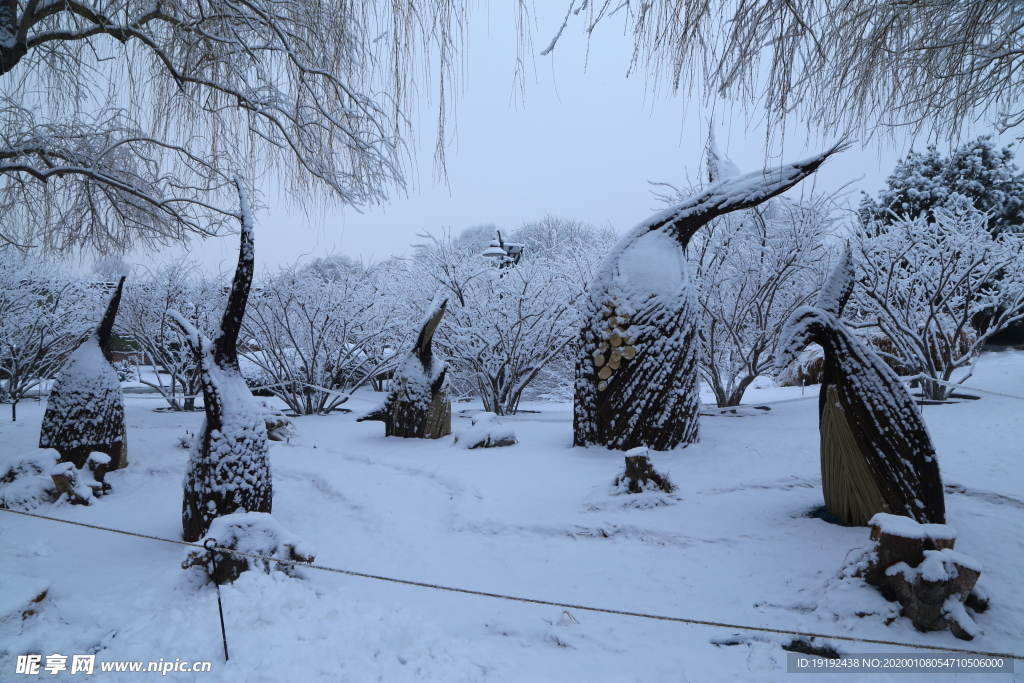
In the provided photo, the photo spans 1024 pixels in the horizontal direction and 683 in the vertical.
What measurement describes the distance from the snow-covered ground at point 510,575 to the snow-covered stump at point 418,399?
1.20 meters

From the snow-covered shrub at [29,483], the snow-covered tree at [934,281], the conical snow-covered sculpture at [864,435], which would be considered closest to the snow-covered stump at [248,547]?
the snow-covered shrub at [29,483]

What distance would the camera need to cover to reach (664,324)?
438 centimetres

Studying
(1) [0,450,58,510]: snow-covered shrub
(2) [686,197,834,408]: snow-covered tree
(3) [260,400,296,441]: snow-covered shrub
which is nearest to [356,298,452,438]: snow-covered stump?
(3) [260,400,296,441]: snow-covered shrub

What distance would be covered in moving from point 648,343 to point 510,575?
7.74 ft

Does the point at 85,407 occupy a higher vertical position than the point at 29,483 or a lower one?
higher

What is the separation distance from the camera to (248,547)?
2.43 meters

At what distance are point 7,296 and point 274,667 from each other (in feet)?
34.4

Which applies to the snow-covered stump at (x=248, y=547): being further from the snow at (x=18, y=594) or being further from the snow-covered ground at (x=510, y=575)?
the snow at (x=18, y=594)

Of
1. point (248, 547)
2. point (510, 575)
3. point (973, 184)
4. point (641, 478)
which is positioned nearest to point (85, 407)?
point (248, 547)

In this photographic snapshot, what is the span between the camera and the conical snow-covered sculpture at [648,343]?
4.33m

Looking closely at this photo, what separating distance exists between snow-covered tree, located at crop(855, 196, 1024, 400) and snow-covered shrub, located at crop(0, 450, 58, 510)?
28.9 feet

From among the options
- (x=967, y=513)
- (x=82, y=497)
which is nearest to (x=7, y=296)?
(x=82, y=497)

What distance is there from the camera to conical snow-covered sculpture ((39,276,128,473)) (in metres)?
4.46

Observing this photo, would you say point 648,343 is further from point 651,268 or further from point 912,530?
point 912,530
